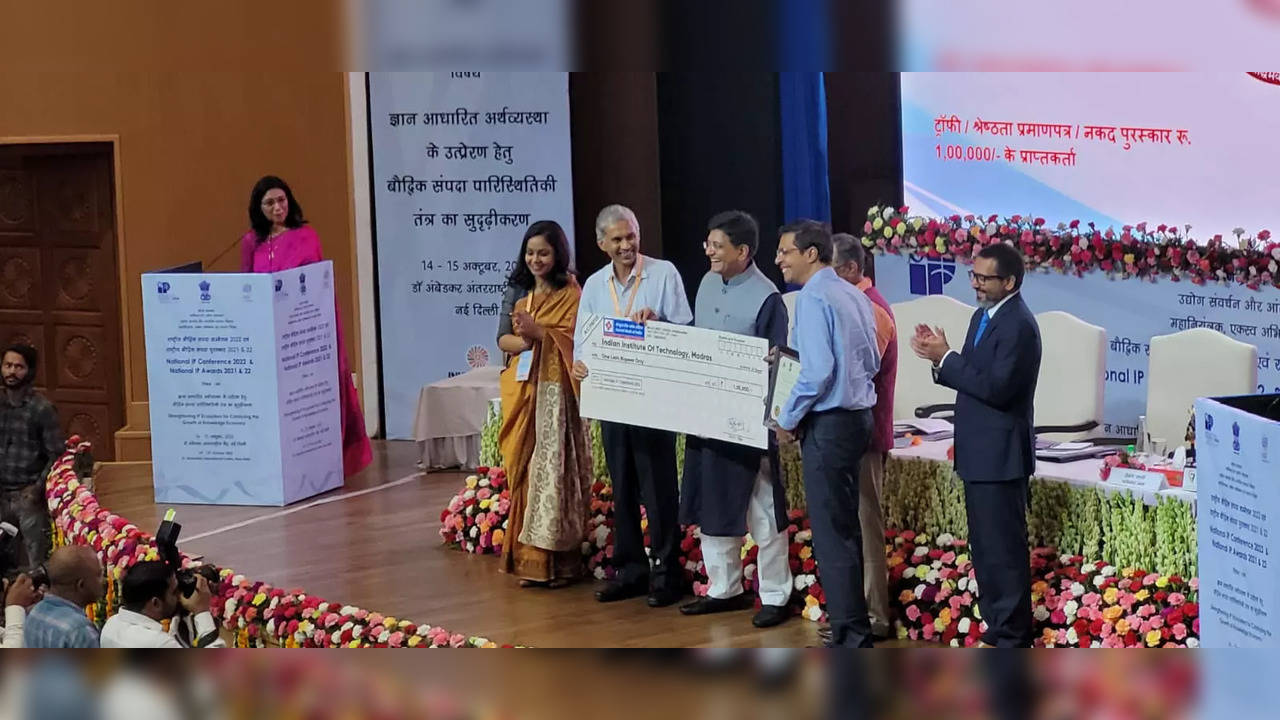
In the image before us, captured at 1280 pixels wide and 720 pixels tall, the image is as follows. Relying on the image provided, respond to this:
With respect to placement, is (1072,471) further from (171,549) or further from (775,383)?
(171,549)

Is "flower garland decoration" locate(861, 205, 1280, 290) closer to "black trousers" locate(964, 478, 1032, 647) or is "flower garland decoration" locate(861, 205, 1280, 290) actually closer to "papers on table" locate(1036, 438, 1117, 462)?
"papers on table" locate(1036, 438, 1117, 462)

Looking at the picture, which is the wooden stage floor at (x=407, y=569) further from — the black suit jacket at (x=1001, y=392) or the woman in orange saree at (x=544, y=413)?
the black suit jacket at (x=1001, y=392)

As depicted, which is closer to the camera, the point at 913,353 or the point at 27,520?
the point at 27,520

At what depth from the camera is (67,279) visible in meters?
8.43

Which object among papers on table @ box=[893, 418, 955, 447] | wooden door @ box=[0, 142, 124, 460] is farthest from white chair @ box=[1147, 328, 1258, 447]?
wooden door @ box=[0, 142, 124, 460]

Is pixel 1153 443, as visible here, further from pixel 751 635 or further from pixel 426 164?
pixel 426 164

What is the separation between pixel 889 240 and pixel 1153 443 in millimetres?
3270

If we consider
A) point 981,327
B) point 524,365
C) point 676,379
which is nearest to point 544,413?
point 524,365

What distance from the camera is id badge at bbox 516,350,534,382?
5.20m

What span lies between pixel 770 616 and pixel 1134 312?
307 cm

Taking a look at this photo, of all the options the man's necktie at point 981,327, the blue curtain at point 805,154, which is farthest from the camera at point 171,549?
the blue curtain at point 805,154

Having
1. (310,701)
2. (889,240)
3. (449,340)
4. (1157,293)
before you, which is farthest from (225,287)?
(310,701)

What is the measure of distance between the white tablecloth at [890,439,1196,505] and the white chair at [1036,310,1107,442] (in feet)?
2.85

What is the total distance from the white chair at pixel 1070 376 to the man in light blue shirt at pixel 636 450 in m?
1.48
